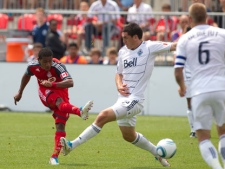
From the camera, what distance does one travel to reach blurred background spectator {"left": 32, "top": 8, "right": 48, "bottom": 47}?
75.8ft

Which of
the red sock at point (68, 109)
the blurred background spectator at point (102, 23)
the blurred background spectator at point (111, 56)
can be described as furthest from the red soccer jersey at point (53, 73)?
the blurred background spectator at point (102, 23)

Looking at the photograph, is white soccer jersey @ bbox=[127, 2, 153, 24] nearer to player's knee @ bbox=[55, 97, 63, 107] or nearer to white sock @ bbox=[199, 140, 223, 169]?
player's knee @ bbox=[55, 97, 63, 107]

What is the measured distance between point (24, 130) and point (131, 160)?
528 centimetres

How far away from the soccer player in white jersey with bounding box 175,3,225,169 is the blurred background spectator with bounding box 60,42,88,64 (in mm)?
12678

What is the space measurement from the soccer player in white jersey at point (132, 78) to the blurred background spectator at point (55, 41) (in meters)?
10.8

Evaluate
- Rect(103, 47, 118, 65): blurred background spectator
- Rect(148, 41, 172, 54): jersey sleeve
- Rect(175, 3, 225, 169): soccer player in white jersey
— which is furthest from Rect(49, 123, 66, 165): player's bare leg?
Rect(103, 47, 118, 65): blurred background spectator

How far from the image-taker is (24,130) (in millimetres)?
17156

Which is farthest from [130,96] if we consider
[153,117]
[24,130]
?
[153,117]

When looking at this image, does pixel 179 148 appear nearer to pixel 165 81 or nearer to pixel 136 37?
pixel 136 37

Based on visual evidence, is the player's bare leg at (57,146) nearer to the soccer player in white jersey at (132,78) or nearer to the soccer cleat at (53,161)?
the soccer cleat at (53,161)

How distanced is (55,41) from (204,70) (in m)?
13.4

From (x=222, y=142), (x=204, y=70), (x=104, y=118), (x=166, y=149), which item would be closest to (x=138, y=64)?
(x=104, y=118)

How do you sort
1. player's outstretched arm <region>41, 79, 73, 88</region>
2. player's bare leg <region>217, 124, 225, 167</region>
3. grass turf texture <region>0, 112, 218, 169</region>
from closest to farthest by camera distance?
player's bare leg <region>217, 124, 225, 167</region>
player's outstretched arm <region>41, 79, 73, 88</region>
grass turf texture <region>0, 112, 218, 169</region>

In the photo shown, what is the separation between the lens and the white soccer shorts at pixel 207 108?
945 cm
